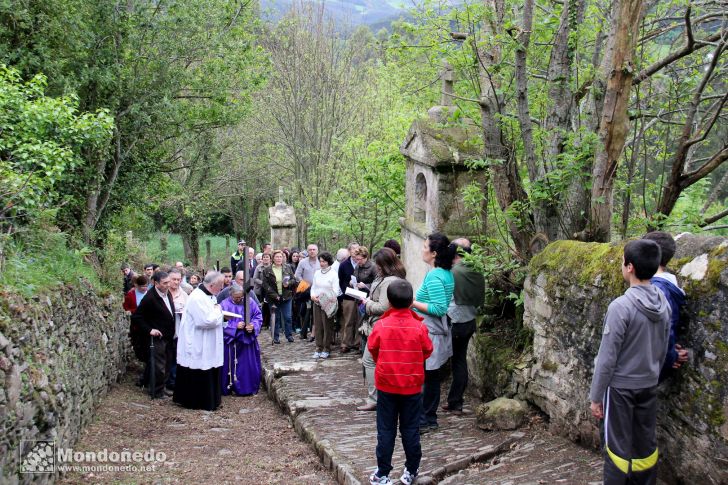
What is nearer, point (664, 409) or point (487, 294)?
point (664, 409)

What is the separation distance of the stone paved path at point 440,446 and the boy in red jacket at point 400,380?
1.04 ft

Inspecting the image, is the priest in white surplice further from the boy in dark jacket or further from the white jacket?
the boy in dark jacket

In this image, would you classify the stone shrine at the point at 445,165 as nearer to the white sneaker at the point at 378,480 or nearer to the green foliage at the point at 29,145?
the white sneaker at the point at 378,480

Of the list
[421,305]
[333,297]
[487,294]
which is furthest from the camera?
[333,297]

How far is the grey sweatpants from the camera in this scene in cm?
411

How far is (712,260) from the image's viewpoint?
14.0ft

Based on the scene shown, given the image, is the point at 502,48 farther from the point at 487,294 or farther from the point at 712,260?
the point at 712,260

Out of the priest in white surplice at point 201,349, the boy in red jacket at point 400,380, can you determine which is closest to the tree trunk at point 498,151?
the boy in red jacket at point 400,380

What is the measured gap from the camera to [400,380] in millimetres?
5125

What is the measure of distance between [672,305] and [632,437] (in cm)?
90

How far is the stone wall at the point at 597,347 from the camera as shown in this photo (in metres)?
4.10

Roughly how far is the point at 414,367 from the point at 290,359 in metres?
6.17

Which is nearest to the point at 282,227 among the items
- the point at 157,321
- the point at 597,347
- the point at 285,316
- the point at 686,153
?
the point at 285,316

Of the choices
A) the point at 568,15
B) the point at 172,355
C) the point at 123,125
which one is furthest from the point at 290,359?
the point at 568,15
